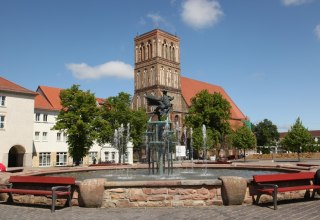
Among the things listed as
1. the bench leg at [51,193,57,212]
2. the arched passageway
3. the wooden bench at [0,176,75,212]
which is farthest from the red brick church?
the bench leg at [51,193,57,212]

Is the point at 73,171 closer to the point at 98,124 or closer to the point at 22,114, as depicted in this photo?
the point at 98,124

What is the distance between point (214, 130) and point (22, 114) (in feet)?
95.4

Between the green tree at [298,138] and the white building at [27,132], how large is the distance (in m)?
32.9

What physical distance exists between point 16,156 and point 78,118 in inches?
485

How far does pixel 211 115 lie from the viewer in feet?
178

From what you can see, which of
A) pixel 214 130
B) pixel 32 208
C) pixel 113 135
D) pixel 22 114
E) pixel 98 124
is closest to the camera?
pixel 32 208

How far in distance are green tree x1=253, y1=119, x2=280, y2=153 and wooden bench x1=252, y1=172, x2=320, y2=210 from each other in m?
97.3

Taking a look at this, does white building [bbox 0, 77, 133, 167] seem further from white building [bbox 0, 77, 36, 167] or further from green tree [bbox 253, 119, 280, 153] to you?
green tree [bbox 253, 119, 280, 153]

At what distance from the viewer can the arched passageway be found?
42031mm

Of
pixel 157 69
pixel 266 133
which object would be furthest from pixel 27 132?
pixel 266 133

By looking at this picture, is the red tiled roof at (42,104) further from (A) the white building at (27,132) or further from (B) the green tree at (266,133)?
(B) the green tree at (266,133)

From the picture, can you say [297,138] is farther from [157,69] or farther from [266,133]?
[266,133]

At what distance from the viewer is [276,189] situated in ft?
27.2

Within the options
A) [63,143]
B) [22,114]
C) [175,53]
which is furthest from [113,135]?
[175,53]
